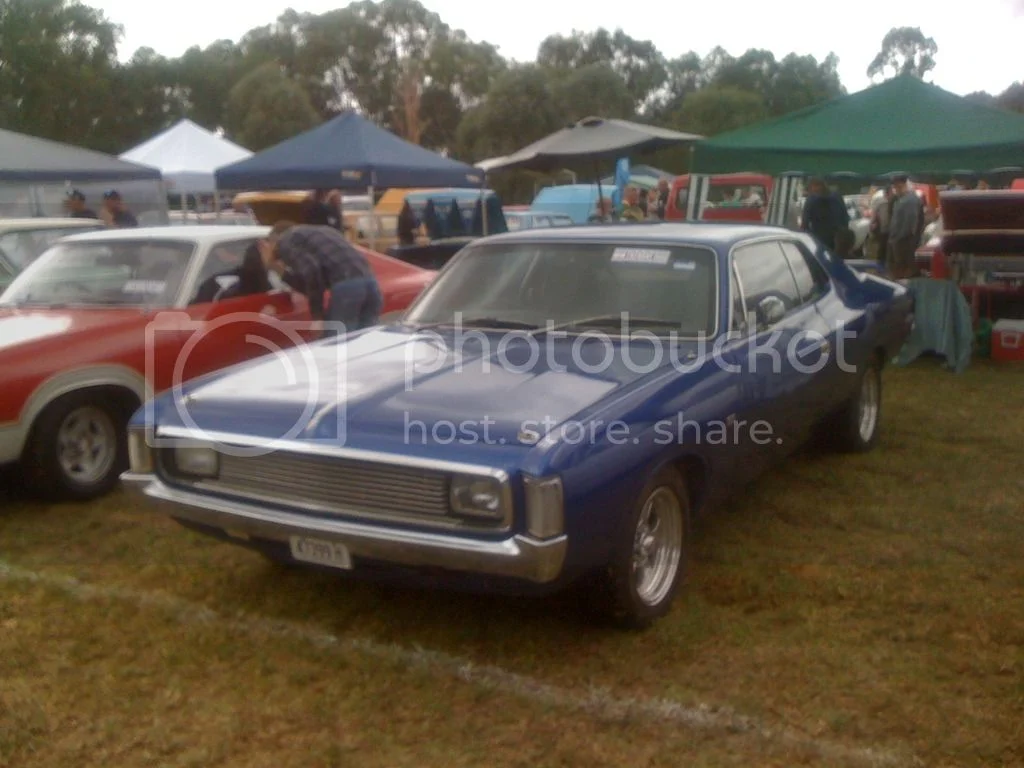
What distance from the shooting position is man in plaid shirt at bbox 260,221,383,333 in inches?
250

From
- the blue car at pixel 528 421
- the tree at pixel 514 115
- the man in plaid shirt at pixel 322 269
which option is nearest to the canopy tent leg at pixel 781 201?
the man in plaid shirt at pixel 322 269

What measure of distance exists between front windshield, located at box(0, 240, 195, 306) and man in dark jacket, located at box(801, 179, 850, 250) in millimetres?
8081

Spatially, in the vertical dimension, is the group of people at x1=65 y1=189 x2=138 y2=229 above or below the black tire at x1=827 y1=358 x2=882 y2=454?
above

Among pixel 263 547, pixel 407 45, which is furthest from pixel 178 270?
pixel 407 45

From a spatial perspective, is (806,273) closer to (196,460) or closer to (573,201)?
(196,460)

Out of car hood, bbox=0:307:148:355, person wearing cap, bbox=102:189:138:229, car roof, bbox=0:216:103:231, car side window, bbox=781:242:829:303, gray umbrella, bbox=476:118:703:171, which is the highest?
gray umbrella, bbox=476:118:703:171

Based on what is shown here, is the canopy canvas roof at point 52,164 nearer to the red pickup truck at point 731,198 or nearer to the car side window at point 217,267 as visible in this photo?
the car side window at point 217,267

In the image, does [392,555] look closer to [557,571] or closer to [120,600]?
[557,571]

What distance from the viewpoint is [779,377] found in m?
4.62

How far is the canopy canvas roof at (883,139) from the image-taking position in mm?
8586

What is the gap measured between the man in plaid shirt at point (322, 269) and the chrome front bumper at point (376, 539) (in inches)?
106

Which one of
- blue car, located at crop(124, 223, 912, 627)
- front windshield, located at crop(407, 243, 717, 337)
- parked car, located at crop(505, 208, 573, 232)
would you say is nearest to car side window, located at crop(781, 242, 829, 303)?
blue car, located at crop(124, 223, 912, 627)

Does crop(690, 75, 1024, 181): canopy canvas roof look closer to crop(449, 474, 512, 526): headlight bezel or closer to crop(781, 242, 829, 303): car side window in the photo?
crop(781, 242, 829, 303): car side window

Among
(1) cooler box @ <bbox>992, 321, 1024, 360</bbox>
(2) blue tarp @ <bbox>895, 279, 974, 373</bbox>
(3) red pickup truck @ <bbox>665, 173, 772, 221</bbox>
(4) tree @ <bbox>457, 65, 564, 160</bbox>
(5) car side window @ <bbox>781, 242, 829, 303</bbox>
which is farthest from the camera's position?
(4) tree @ <bbox>457, 65, 564, 160</bbox>
